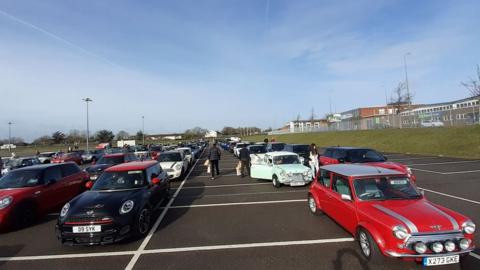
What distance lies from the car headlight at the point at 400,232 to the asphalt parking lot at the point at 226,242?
2.07 ft

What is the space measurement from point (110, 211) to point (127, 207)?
1.27 ft

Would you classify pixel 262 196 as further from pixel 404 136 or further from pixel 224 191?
pixel 404 136

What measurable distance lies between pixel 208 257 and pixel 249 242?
1025mm

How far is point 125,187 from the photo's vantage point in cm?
768

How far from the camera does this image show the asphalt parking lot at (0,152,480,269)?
518cm

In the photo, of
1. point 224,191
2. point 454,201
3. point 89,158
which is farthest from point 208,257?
point 89,158

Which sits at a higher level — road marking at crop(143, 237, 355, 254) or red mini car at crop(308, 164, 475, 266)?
red mini car at crop(308, 164, 475, 266)

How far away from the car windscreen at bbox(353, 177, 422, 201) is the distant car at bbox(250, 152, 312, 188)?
604 centimetres

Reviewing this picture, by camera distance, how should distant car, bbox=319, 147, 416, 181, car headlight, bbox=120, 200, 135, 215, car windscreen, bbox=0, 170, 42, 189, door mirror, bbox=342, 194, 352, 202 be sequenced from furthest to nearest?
1. distant car, bbox=319, 147, 416, 181
2. car windscreen, bbox=0, 170, 42, 189
3. car headlight, bbox=120, 200, 135, 215
4. door mirror, bbox=342, 194, 352, 202

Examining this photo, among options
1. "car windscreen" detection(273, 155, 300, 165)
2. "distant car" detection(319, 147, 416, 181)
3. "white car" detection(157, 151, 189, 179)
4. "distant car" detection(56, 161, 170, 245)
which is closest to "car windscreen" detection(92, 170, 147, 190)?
"distant car" detection(56, 161, 170, 245)

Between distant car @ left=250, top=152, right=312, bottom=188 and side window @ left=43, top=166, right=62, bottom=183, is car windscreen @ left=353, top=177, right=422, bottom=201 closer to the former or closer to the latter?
distant car @ left=250, top=152, right=312, bottom=188

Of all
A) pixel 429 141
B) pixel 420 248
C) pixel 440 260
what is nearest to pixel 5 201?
pixel 420 248

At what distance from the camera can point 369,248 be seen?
487cm

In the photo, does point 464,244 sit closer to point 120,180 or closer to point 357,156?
point 120,180
